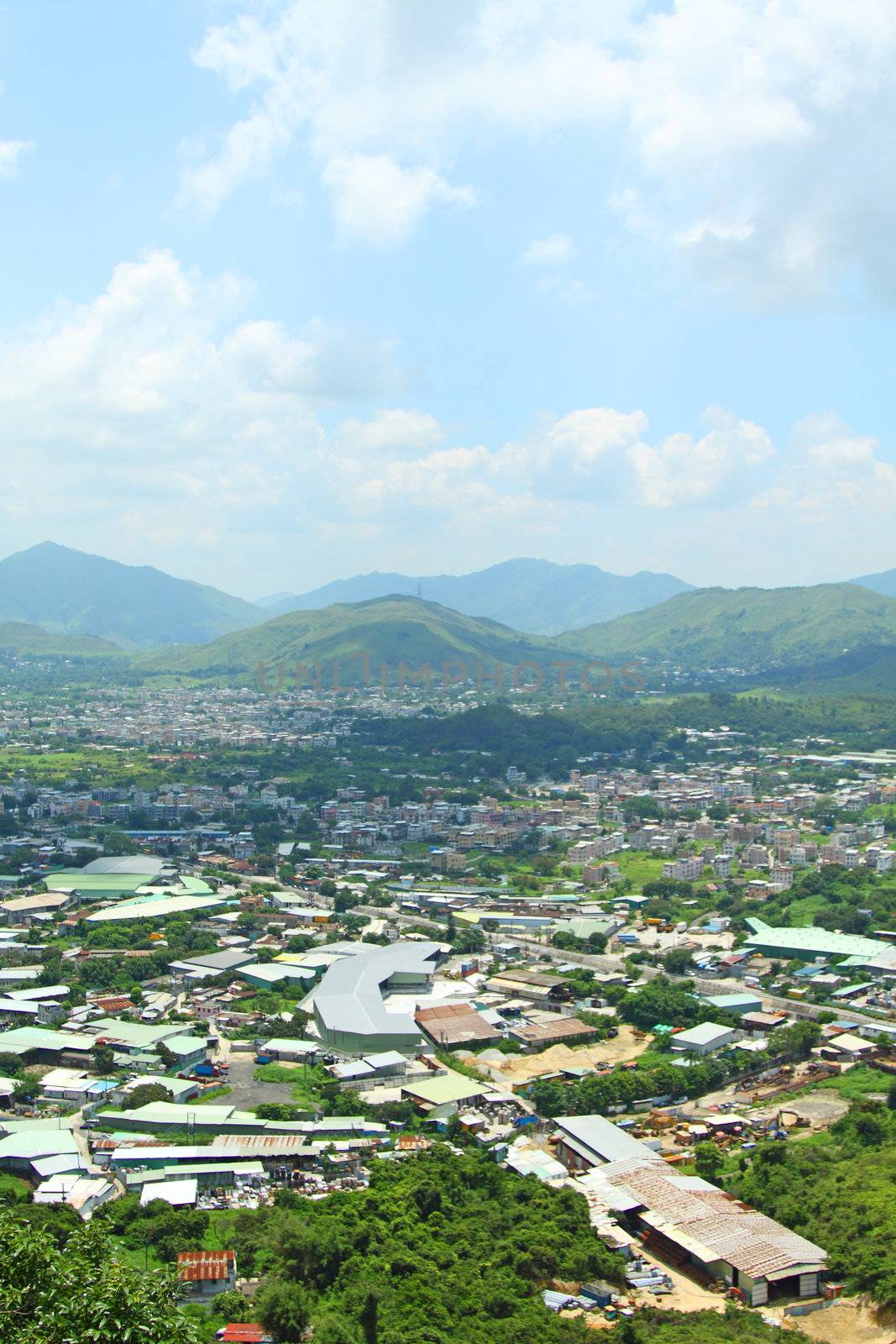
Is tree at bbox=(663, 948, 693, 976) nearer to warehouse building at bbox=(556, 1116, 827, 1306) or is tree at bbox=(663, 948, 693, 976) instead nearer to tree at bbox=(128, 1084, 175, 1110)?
warehouse building at bbox=(556, 1116, 827, 1306)

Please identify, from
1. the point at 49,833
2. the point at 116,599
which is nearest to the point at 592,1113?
the point at 49,833

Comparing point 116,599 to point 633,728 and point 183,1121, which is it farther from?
point 183,1121

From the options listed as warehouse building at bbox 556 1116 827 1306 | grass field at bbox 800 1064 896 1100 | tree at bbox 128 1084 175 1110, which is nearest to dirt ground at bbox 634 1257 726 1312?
warehouse building at bbox 556 1116 827 1306

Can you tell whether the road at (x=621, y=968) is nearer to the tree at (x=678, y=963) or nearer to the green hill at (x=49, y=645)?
the tree at (x=678, y=963)

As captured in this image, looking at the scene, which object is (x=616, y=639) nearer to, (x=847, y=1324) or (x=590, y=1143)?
(x=590, y=1143)

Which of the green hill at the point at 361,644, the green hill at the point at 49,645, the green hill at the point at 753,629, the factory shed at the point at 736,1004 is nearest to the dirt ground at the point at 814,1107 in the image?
Result: the factory shed at the point at 736,1004

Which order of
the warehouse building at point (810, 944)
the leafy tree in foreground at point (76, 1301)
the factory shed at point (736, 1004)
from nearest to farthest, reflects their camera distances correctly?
the leafy tree in foreground at point (76, 1301)
the factory shed at point (736, 1004)
the warehouse building at point (810, 944)
